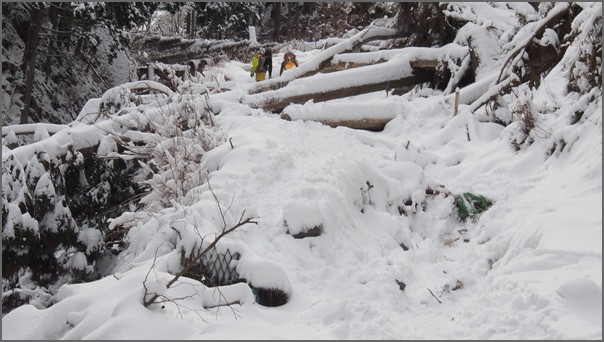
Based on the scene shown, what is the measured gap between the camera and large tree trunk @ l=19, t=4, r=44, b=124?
11.0 m

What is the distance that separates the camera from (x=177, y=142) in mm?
6965

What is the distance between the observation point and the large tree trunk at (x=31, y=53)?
1102 centimetres

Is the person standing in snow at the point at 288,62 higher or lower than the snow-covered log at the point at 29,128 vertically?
lower

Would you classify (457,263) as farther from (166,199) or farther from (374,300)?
(166,199)

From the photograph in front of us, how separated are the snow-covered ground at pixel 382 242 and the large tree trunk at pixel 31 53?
210 inches

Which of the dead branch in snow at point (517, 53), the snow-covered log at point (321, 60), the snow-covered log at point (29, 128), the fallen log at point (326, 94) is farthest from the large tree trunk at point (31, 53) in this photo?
the dead branch in snow at point (517, 53)

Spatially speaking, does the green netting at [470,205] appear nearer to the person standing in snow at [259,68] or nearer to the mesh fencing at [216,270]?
the mesh fencing at [216,270]

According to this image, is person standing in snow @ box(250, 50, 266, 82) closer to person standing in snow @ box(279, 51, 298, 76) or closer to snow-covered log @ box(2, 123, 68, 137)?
person standing in snow @ box(279, 51, 298, 76)

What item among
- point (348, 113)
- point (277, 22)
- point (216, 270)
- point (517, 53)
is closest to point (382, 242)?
point (216, 270)

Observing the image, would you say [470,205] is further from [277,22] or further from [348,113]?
[277,22]

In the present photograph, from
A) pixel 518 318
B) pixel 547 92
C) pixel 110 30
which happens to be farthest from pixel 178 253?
pixel 110 30

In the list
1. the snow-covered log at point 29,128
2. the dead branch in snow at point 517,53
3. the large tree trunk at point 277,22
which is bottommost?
the large tree trunk at point 277,22

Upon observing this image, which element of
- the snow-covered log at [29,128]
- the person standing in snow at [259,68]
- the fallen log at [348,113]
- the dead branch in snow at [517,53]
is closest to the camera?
the snow-covered log at [29,128]

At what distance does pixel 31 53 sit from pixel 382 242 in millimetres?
10050
